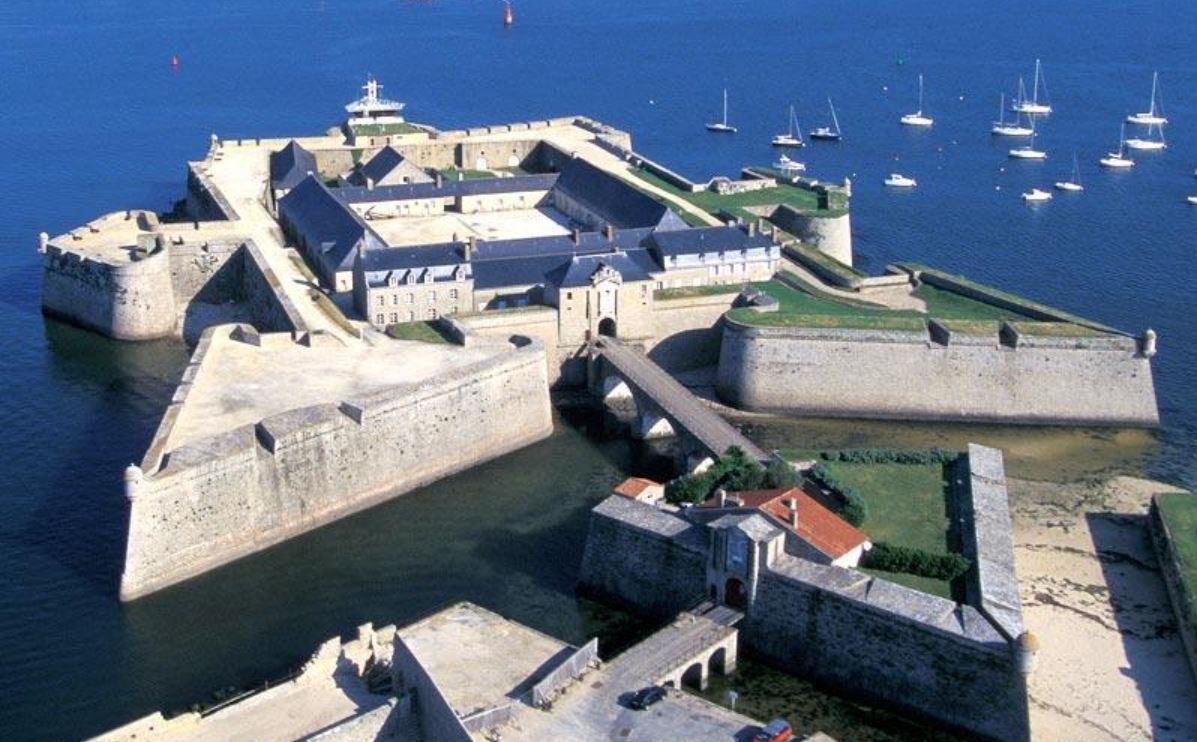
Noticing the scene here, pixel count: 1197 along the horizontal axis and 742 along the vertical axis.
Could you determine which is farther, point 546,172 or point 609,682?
point 546,172

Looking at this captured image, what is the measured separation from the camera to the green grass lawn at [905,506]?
46500mm

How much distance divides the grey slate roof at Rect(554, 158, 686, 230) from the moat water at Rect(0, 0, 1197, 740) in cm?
1688

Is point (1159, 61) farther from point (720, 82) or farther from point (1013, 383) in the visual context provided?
point (1013, 383)

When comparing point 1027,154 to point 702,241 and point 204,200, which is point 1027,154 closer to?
point 702,241

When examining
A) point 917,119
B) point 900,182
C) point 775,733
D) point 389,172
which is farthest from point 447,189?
point 917,119

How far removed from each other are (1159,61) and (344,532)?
13489cm

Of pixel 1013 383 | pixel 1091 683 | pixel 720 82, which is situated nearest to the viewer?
pixel 1091 683

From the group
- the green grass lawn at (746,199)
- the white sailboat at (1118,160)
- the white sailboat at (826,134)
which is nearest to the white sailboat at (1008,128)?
the white sailboat at (1118,160)

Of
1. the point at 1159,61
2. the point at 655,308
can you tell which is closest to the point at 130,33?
the point at 1159,61

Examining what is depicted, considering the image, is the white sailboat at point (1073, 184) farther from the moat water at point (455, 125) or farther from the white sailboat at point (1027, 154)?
the white sailboat at point (1027, 154)

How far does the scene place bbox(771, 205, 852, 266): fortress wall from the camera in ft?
268

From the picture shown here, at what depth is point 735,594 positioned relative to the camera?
44906 mm

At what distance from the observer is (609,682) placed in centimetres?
3978

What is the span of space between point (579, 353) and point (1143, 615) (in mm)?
29207
